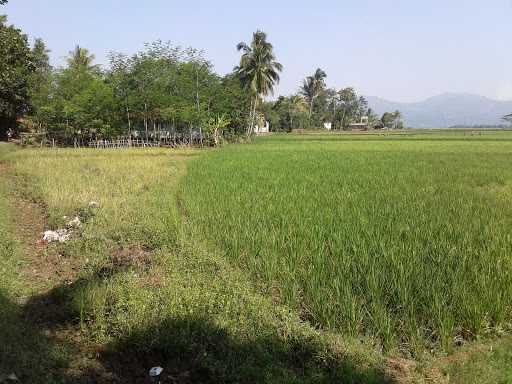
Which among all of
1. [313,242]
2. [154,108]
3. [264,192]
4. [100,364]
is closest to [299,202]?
[264,192]

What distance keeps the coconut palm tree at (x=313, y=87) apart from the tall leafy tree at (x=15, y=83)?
43785mm

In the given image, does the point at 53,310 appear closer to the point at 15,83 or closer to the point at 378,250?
the point at 378,250

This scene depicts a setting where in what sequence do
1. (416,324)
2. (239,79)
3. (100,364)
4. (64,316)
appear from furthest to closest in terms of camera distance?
1. (239,79)
2. (64,316)
3. (416,324)
4. (100,364)

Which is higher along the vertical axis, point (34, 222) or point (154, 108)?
point (154, 108)

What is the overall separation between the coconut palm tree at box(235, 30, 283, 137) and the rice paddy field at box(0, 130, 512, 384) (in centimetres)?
3205

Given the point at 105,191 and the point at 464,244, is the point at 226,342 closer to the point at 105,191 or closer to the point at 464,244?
the point at 464,244

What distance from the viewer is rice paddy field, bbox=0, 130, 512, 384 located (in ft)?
10.4

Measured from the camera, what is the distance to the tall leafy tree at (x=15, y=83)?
1764cm

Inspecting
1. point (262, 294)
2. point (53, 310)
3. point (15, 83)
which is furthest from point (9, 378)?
point (15, 83)

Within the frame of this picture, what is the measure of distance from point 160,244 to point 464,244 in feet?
12.6

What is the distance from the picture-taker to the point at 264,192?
30.6 ft

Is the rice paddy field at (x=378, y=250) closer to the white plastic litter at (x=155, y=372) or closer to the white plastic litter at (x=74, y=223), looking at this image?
the white plastic litter at (x=155, y=372)

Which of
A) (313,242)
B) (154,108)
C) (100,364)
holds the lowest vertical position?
(100,364)

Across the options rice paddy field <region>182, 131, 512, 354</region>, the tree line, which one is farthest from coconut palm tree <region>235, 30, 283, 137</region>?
rice paddy field <region>182, 131, 512, 354</region>
